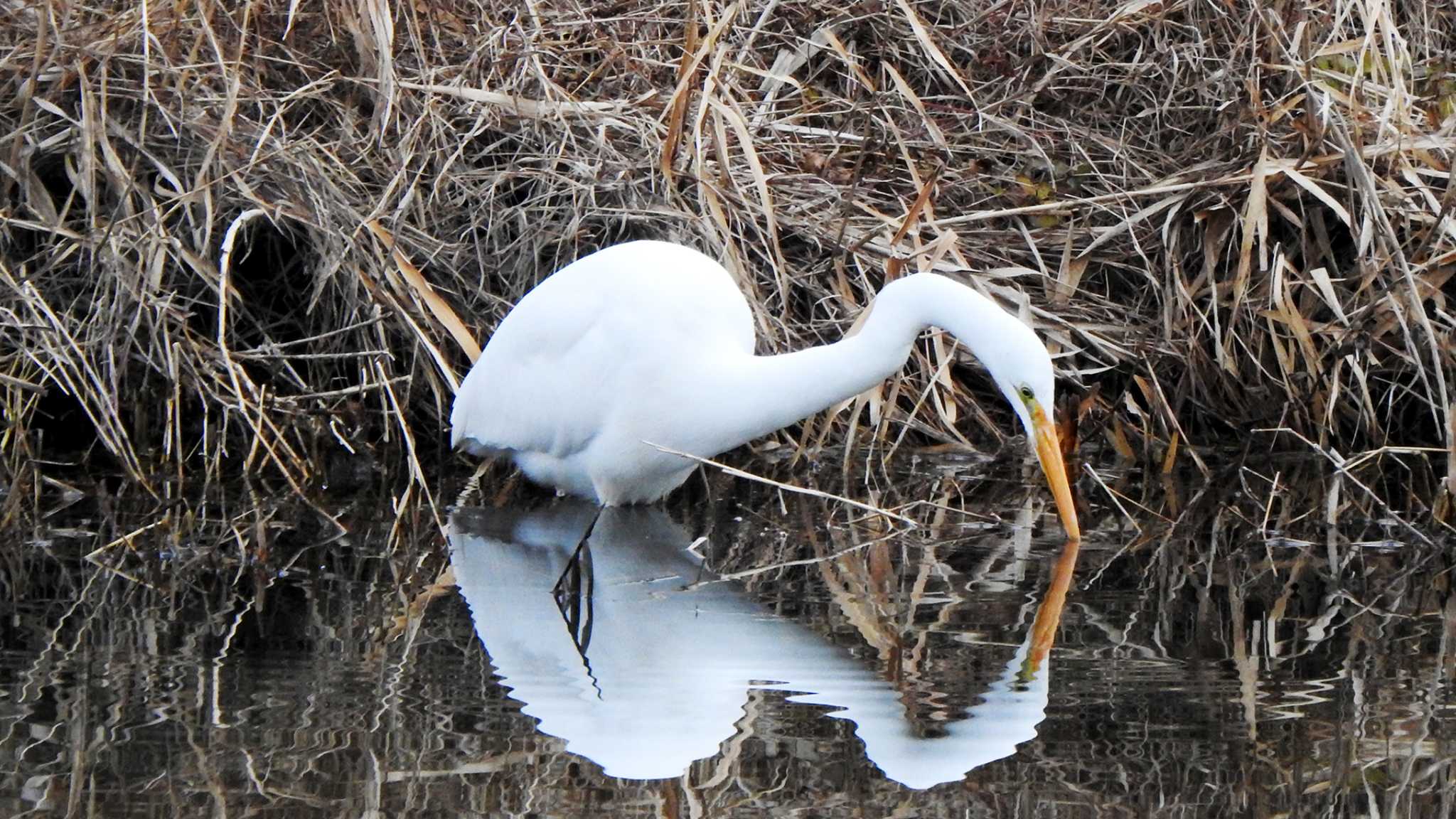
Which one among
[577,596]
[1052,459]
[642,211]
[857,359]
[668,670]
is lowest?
[668,670]

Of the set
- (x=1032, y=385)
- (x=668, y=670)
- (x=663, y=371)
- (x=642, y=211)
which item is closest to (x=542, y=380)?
(x=663, y=371)

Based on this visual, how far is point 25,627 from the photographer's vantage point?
266 cm

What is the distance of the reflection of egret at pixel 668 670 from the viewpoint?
2.18m

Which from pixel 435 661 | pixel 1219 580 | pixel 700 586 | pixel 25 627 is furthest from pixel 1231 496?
pixel 25 627

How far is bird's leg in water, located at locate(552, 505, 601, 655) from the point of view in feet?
8.95

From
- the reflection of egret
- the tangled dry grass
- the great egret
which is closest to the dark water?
the reflection of egret

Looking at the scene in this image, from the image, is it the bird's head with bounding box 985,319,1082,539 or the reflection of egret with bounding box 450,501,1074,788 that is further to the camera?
the bird's head with bounding box 985,319,1082,539

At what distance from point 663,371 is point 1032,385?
87cm

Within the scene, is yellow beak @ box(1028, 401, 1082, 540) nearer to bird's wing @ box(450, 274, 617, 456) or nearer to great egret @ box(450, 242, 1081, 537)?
great egret @ box(450, 242, 1081, 537)

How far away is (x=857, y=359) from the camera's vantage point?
339cm

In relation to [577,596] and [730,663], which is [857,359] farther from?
[730,663]

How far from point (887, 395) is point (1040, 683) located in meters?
2.01

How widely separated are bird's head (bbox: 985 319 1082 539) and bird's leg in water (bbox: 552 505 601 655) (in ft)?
2.75

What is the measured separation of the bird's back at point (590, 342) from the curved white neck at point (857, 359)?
150mm
